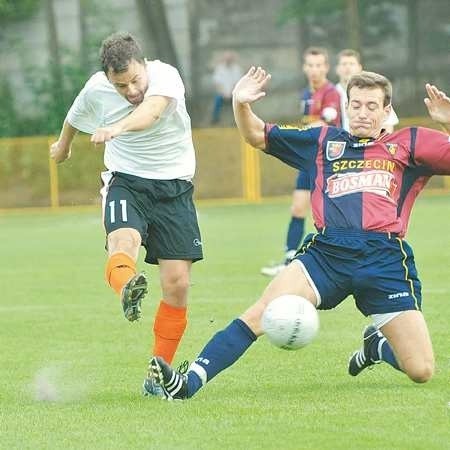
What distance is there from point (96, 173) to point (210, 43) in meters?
4.75

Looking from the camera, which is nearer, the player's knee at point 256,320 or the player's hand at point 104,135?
the player's hand at point 104,135

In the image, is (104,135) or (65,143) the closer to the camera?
(104,135)

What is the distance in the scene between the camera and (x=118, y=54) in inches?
283

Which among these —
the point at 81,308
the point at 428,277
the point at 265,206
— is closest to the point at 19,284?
the point at 81,308

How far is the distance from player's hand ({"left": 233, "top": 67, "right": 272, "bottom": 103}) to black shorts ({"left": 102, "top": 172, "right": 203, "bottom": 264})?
0.93 meters

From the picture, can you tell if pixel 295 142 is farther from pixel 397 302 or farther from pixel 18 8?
pixel 18 8

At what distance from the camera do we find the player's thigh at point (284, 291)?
22.2ft

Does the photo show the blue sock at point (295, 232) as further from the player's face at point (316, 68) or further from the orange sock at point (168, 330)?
the orange sock at point (168, 330)

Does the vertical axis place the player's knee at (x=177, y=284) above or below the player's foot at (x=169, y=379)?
above

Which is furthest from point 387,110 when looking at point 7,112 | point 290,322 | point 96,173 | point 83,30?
point 83,30

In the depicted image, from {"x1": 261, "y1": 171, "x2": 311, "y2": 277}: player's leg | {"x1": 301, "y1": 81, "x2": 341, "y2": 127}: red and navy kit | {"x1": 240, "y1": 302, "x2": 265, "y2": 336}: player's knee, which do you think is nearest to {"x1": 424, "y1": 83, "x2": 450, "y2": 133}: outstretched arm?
{"x1": 240, "y1": 302, "x2": 265, "y2": 336}: player's knee

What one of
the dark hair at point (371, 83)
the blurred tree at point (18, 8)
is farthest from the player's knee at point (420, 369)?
the blurred tree at point (18, 8)

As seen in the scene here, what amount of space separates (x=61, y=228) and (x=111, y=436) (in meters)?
14.4

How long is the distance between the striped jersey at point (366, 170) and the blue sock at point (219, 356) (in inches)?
27.0
